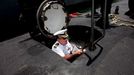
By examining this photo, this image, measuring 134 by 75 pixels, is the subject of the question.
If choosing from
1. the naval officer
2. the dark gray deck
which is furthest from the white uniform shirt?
the dark gray deck

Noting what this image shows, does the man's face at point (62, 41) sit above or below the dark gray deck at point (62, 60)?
above

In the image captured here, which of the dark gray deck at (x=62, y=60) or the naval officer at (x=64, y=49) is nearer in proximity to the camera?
the dark gray deck at (x=62, y=60)

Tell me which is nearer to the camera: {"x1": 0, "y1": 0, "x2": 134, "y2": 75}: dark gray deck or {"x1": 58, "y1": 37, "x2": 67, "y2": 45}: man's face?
{"x1": 0, "y1": 0, "x2": 134, "y2": 75}: dark gray deck

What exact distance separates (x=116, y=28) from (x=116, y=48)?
35.5 inches

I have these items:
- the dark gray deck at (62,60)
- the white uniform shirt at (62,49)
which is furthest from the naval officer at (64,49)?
the dark gray deck at (62,60)

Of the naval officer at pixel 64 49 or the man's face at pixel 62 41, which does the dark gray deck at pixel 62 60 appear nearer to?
the naval officer at pixel 64 49

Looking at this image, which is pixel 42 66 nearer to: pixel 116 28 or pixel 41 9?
pixel 41 9

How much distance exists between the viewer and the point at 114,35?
3076 millimetres

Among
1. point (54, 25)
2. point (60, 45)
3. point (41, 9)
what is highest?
point (41, 9)

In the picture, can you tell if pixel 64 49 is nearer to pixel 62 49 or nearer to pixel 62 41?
pixel 62 49

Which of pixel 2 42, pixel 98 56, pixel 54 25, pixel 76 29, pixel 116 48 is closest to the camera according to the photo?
pixel 98 56

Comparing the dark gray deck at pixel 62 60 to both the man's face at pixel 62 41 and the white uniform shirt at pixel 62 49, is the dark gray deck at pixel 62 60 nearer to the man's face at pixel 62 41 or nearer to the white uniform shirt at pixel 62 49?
the white uniform shirt at pixel 62 49

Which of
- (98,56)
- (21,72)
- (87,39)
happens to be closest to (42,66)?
(21,72)

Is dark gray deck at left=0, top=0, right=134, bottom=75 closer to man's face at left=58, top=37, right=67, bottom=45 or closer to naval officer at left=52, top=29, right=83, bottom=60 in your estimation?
naval officer at left=52, top=29, right=83, bottom=60
